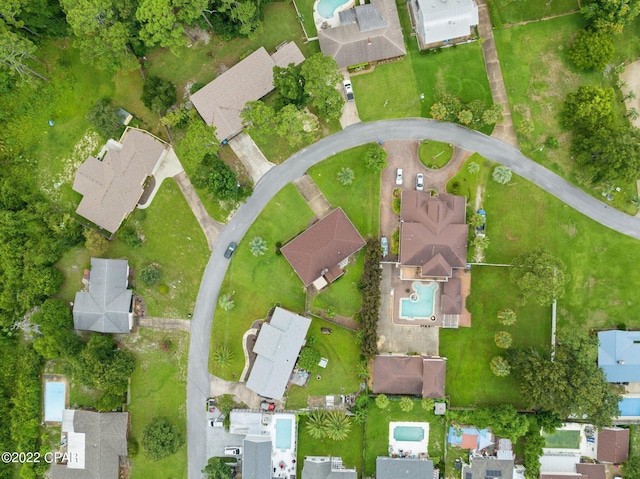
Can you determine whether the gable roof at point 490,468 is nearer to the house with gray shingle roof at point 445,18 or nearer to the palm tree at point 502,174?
the palm tree at point 502,174

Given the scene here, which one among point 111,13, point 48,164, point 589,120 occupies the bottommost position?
point 48,164

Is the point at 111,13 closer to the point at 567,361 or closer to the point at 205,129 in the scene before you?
the point at 205,129

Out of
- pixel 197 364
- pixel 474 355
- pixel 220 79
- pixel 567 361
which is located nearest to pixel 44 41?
pixel 220 79

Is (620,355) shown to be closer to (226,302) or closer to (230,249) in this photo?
(226,302)

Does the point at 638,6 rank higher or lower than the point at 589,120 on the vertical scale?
higher

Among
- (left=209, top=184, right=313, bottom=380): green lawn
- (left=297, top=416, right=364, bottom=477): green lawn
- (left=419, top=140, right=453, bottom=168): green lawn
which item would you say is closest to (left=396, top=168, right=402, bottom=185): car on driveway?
(left=419, top=140, right=453, bottom=168): green lawn

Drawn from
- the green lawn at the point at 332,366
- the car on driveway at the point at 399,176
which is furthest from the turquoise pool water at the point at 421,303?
the car on driveway at the point at 399,176

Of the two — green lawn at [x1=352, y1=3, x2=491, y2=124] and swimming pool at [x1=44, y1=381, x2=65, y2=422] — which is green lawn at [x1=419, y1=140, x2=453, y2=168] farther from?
swimming pool at [x1=44, y1=381, x2=65, y2=422]
